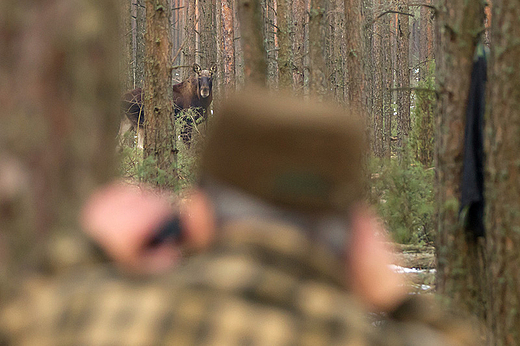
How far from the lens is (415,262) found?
6949 mm

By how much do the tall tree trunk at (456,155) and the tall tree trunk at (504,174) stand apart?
0.51m

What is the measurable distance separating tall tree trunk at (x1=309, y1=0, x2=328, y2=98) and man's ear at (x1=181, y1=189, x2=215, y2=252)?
8999 mm

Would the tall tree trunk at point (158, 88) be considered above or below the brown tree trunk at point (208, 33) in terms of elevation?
below

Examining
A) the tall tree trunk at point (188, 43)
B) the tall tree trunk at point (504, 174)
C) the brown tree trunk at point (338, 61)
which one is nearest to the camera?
the tall tree trunk at point (504, 174)

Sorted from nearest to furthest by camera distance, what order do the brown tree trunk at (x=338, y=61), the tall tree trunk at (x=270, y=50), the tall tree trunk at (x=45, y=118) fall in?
the tall tree trunk at (x=45, y=118)
the tall tree trunk at (x=270, y=50)
the brown tree trunk at (x=338, y=61)

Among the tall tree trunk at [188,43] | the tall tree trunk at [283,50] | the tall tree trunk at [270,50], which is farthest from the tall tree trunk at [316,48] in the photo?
the tall tree trunk at [188,43]

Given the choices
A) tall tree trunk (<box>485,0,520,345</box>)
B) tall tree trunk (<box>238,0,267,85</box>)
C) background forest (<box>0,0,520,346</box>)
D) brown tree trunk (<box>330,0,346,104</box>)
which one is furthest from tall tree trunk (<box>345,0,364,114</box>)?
tall tree trunk (<box>485,0,520,345</box>)

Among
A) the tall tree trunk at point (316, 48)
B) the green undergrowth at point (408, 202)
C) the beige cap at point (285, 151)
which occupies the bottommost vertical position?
the green undergrowth at point (408, 202)

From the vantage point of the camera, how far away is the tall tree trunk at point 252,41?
435 cm

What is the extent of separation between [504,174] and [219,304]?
3143 mm

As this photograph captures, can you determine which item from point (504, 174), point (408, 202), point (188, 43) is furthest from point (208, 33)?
point (504, 174)

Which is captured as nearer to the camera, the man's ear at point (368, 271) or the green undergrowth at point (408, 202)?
the man's ear at point (368, 271)

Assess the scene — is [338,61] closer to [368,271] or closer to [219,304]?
[368,271]

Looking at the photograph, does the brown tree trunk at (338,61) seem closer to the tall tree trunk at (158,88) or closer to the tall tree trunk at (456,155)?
the tall tree trunk at (158,88)
